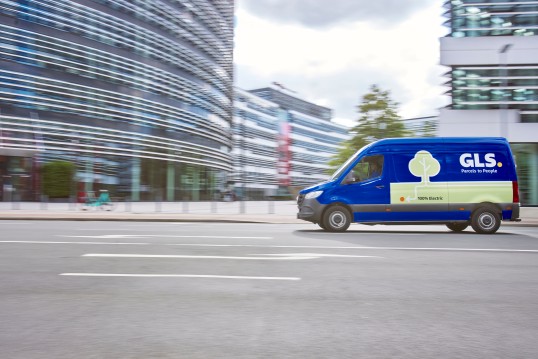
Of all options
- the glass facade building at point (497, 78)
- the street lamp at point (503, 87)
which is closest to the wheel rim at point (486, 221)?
the street lamp at point (503, 87)

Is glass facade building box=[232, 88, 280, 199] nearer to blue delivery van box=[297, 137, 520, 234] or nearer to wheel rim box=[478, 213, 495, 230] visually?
blue delivery van box=[297, 137, 520, 234]

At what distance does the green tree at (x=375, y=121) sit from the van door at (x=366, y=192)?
23.7 metres

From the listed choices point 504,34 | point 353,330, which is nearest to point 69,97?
point 504,34

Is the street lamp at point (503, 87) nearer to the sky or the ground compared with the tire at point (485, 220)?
nearer to the sky

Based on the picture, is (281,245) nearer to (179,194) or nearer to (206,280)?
(206,280)

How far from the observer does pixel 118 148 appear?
39219 millimetres

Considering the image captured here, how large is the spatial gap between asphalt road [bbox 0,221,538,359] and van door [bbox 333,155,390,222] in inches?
165

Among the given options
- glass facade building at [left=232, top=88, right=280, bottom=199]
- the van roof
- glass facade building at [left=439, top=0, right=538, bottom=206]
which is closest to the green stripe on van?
the van roof

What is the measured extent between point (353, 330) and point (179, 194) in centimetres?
4391

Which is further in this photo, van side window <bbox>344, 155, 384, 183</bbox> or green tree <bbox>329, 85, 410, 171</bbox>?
green tree <bbox>329, 85, 410, 171</bbox>

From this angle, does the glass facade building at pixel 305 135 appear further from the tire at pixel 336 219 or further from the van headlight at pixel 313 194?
the tire at pixel 336 219

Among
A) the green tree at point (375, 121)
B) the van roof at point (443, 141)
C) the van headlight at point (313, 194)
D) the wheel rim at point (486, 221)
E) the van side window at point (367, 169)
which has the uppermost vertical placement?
the green tree at point (375, 121)

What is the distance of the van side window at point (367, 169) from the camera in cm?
1296

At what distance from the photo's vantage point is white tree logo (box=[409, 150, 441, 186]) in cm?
1300
